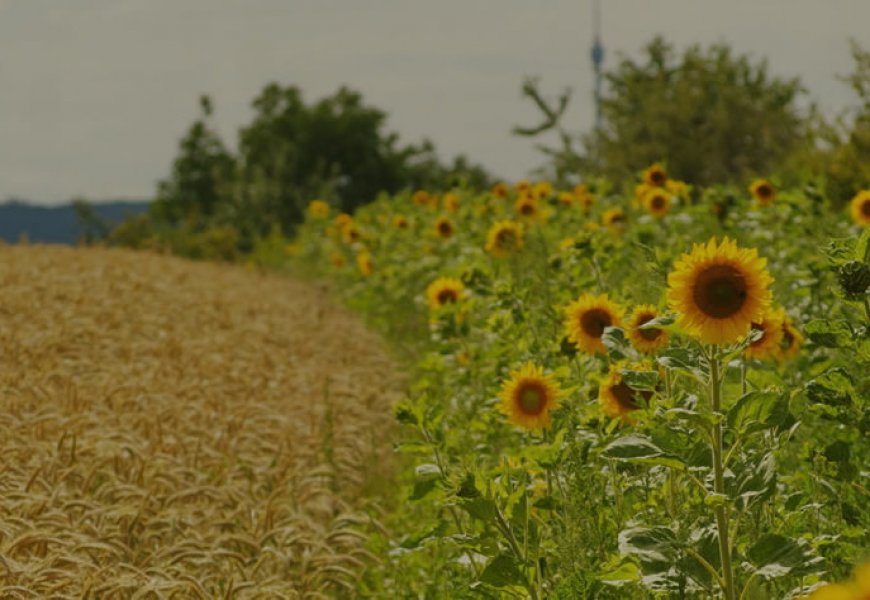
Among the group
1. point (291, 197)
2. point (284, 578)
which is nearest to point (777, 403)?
point (284, 578)

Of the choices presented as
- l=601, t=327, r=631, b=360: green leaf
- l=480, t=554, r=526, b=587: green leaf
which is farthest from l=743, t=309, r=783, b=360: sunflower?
l=480, t=554, r=526, b=587: green leaf

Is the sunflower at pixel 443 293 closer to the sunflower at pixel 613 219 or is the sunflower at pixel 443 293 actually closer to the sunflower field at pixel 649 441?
the sunflower field at pixel 649 441

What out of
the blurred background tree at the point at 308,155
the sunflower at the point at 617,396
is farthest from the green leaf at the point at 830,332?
the blurred background tree at the point at 308,155

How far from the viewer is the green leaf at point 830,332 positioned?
3.48 metres

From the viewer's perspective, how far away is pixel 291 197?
112ft

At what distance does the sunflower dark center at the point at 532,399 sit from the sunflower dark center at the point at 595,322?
0.32 metres

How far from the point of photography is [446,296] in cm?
656

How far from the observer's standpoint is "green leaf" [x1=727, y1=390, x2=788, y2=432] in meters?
2.65

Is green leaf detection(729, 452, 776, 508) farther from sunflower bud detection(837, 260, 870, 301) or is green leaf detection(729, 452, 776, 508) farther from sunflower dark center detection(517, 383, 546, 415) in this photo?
sunflower dark center detection(517, 383, 546, 415)

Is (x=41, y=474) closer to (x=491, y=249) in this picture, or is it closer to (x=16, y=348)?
→ (x=16, y=348)

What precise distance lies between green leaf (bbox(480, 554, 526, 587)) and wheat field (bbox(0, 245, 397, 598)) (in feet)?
2.30

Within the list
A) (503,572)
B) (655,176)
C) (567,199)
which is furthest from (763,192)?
(503,572)

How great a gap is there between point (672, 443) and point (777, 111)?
1741 cm

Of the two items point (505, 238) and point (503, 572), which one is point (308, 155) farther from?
point (503, 572)
